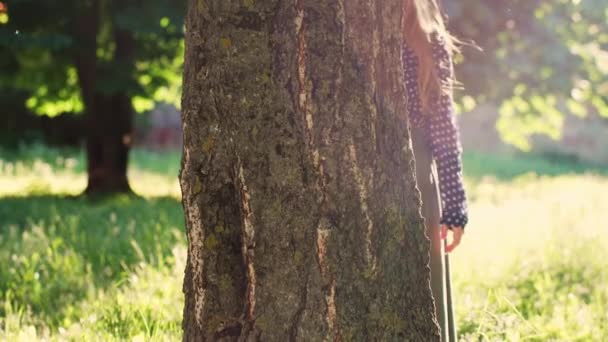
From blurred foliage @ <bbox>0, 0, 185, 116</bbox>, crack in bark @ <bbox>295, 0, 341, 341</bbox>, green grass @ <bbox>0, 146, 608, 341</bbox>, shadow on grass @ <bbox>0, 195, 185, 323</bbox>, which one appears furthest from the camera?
blurred foliage @ <bbox>0, 0, 185, 116</bbox>

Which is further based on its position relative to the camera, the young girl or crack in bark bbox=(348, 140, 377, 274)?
the young girl

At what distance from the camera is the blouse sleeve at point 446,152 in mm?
3652

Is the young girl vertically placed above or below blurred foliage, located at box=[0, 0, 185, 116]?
below

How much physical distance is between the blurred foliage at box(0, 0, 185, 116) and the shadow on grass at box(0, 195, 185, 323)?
161 centimetres

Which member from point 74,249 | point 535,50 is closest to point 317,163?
point 74,249

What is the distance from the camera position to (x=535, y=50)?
10.9 m

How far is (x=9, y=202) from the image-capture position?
11125 millimetres

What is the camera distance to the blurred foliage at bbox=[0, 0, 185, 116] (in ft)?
30.8

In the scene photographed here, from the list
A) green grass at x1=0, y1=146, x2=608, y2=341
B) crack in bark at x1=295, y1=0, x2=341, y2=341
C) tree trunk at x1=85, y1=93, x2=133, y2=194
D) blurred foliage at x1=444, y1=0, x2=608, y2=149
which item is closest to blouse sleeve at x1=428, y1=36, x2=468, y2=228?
green grass at x1=0, y1=146, x2=608, y2=341

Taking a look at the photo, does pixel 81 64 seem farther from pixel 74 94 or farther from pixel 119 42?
pixel 74 94

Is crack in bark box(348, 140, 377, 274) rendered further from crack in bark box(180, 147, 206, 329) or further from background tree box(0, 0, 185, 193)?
background tree box(0, 0, 185, 193)

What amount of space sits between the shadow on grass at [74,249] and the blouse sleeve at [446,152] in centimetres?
252

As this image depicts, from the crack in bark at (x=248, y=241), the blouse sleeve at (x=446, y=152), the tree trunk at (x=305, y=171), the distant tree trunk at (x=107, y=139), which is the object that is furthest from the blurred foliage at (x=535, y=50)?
the crack in bark at (x=248, y=241)

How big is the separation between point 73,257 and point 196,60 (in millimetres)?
4136
